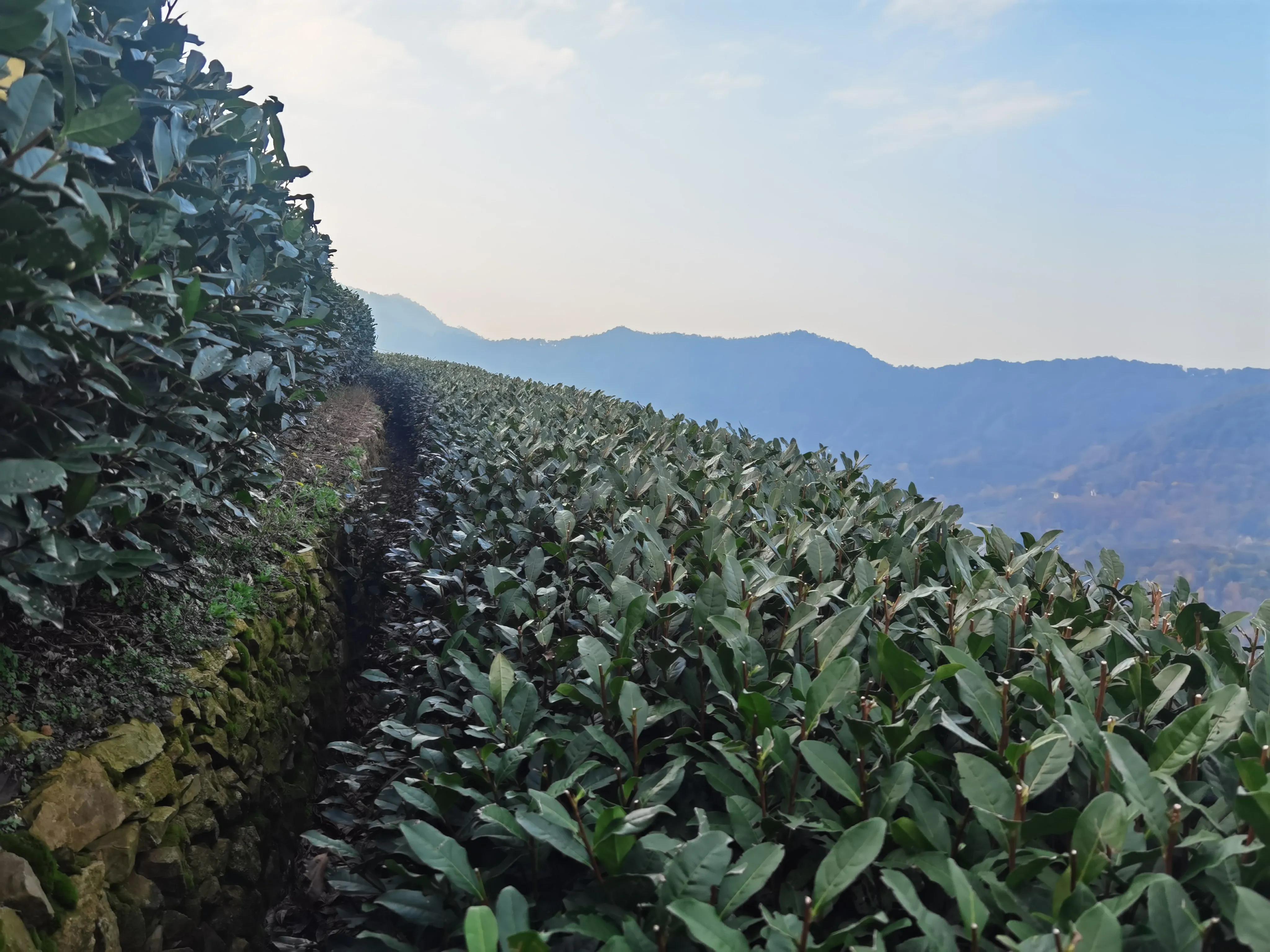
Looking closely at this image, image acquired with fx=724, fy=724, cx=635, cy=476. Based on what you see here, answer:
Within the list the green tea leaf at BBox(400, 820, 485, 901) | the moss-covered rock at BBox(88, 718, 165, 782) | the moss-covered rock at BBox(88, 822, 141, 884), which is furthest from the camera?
the moss-covered rock at BBox(88, 718, 165, 782)

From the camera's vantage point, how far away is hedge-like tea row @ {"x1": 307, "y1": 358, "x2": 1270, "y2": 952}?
3.59 ft

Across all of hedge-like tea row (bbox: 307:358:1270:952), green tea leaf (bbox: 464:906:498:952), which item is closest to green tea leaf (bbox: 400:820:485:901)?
hedge-like tea row (bbox: 307:358:1270:952)

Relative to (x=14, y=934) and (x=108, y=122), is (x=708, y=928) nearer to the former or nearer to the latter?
(x=14, y=934)

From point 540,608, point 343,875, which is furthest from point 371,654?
point 343,875

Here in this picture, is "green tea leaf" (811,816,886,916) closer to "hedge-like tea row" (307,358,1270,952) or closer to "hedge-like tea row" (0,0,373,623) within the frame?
"hedge-like tea row" (307,358,1270,952)

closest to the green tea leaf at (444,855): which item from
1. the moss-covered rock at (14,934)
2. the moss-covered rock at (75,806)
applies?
the moss-covered rock at (14,934)

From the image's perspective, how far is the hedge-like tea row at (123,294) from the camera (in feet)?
5.56

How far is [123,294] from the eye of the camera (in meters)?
2.17

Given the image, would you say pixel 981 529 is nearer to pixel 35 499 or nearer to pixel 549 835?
pixel 549 835

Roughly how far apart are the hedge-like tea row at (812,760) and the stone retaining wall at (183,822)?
532 mm

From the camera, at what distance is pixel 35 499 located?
2012 millimetres

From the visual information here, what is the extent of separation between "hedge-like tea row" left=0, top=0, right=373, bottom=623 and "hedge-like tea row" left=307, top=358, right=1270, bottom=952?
3.62 ft

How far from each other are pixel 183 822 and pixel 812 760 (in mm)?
2145

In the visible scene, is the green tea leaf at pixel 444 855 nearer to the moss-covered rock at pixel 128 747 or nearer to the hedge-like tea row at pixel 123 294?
the hedge-like tea row at pixel 123 294
